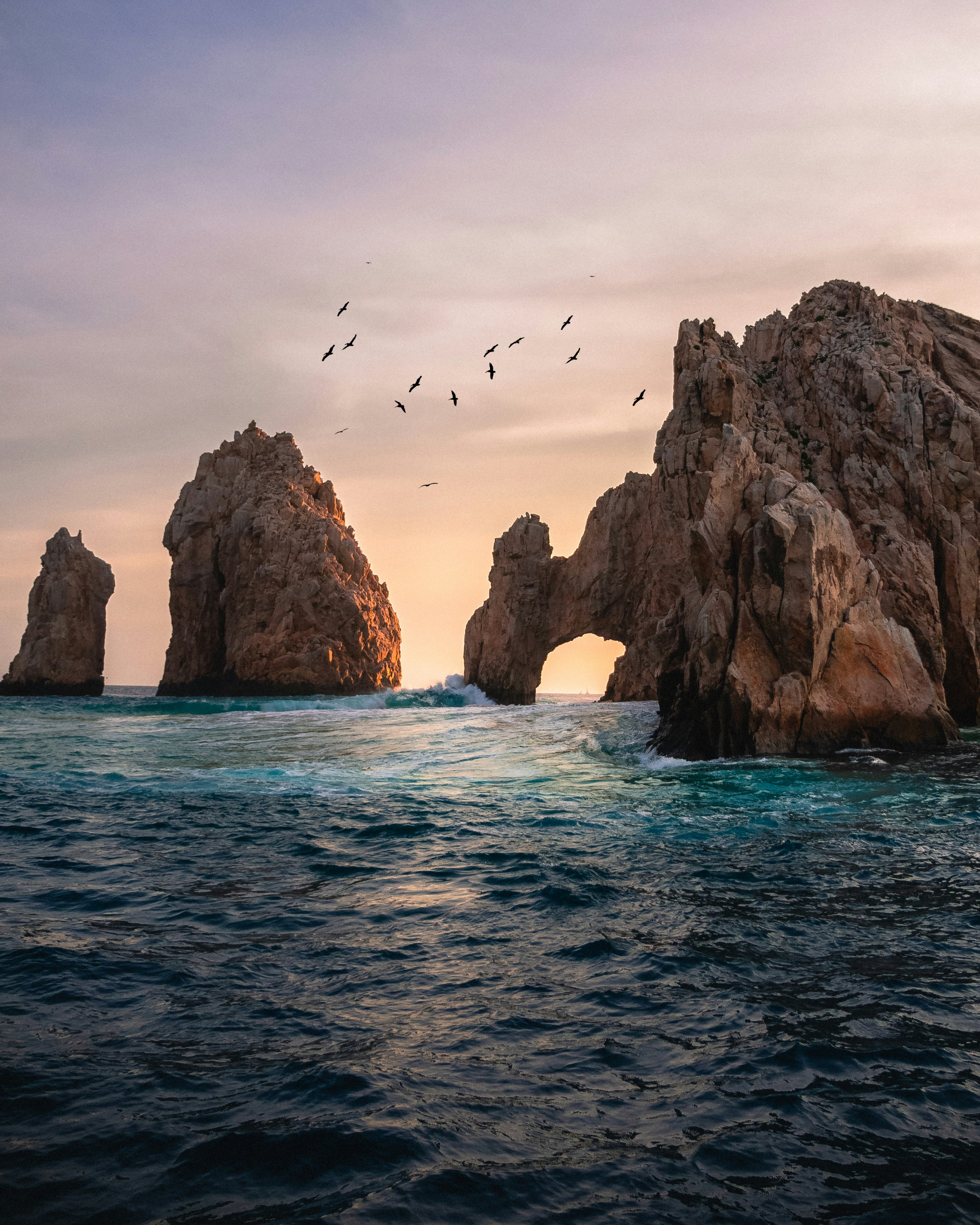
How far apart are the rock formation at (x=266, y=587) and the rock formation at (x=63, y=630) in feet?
24.9

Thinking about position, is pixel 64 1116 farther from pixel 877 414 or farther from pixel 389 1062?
pixel 877 414

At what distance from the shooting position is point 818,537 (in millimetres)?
24812

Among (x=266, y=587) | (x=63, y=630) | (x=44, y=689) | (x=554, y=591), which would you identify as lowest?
(x=44, y=689)

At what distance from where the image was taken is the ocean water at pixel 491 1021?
4086mm

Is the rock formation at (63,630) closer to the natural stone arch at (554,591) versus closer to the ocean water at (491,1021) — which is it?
the natural stone arch at (554,591)

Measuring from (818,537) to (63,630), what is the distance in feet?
248

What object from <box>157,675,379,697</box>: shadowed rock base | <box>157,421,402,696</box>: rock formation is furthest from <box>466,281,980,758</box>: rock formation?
<box>157,421,402,696</box>: rock formation

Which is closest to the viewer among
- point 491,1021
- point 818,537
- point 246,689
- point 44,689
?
point 491,1021

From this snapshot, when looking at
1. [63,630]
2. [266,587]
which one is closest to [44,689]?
[63,630]

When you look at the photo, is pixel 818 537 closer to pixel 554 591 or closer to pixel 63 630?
pixel 554 591

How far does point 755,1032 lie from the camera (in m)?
5.91

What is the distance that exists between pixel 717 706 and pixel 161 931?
19.9 m

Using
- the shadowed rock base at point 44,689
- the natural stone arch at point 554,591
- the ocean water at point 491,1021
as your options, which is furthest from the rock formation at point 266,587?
the ocean water at point 491,1021

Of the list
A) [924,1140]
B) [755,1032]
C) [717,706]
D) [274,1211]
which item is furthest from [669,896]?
[717,706]
